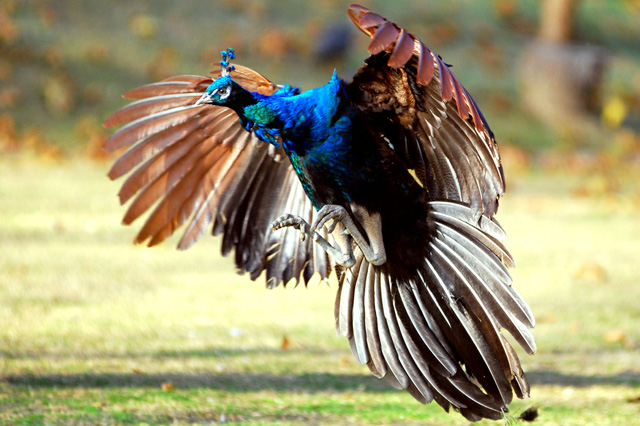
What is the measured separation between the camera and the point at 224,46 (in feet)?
44.9

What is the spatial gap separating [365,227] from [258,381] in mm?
1098

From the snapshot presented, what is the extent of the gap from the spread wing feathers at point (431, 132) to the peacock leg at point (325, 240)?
1.45ft

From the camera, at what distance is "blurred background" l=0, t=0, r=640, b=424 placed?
396 centimetres

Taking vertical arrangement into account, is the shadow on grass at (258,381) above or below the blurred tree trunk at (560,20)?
below

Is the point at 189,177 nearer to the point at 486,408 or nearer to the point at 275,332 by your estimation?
the point at 275,332

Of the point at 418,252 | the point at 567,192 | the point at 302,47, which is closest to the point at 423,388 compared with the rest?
the point at 418,252

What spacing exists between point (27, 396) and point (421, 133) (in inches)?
79.2

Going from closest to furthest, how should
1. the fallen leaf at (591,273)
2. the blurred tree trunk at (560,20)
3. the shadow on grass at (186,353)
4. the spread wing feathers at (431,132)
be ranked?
the spread wing feathers at (431,132)
the shadow on grass at (186,353)
the fallen leaf at (591,273)
the blurred tree trunk at (560,20)

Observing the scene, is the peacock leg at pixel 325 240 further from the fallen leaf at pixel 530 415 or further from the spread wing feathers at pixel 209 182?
the fallen leaf at pixel 530 415

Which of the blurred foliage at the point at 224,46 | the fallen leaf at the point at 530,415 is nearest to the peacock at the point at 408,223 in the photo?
the fallen leaf at the point at 530,415

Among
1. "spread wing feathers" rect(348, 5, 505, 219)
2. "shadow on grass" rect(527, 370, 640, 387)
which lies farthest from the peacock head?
"shadow on grass" rect(527, 370, 640, 387)

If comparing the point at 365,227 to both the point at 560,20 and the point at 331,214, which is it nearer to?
the point at 331,214

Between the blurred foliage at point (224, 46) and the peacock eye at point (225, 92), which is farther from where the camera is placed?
the blurred foliage at point (224, 46)

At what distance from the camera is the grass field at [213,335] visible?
373cm
